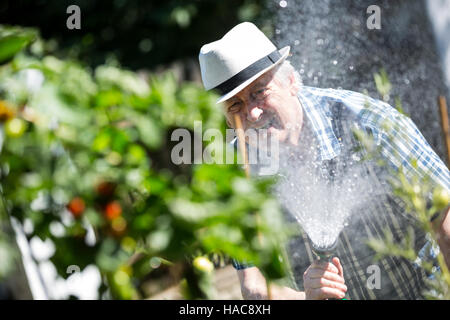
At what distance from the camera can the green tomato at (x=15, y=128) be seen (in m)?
1.19

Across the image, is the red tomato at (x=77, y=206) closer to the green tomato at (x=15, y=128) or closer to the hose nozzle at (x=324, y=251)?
the green tomato at (x=15, y=128)

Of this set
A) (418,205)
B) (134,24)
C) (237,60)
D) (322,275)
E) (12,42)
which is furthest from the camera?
(134,24)

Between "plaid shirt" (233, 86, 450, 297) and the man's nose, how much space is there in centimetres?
13

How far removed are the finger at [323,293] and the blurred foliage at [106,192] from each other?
24cm

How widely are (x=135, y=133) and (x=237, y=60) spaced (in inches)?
15.7

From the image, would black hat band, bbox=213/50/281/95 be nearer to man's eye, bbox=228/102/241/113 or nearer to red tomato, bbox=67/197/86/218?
man's eye, bbox=228/102/241/113

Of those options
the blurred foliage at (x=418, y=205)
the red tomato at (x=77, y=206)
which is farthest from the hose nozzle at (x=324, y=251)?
the red tomato at (x=77, y=206)

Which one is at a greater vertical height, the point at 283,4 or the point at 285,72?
the point at 283,4

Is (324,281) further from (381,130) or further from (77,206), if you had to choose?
(77,206)

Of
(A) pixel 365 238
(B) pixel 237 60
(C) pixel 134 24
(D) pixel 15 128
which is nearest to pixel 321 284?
(A) pixel 365 238

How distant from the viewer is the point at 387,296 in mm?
1637

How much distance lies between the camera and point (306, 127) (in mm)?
1594

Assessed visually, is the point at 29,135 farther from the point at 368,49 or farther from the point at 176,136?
the point at 368,49

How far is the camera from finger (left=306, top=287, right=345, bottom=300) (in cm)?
141
